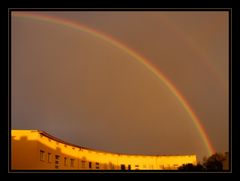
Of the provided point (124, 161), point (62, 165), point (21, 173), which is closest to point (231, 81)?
point (21, 173)

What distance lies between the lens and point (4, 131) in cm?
1761

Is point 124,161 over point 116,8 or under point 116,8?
under

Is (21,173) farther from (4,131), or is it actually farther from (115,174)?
(115,174)

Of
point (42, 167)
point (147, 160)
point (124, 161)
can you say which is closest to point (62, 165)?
point (42, 167)

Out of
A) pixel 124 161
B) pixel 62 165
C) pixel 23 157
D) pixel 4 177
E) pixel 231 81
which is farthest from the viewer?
pixel 124 161

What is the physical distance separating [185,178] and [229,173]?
204cm

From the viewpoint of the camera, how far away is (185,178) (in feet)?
57.3

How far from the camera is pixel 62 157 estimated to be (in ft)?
151

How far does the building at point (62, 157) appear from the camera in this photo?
3766 cm

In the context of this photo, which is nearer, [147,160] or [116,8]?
[116,8]

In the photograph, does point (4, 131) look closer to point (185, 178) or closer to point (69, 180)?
point (69, 180)

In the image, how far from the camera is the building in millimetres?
37656

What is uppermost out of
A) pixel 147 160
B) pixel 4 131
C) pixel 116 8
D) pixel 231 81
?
pixel 116 8

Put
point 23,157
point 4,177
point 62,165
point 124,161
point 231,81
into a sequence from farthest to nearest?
point 124,161 → point 62,165 → point 23,157 → point 231,81 → point 4,177
